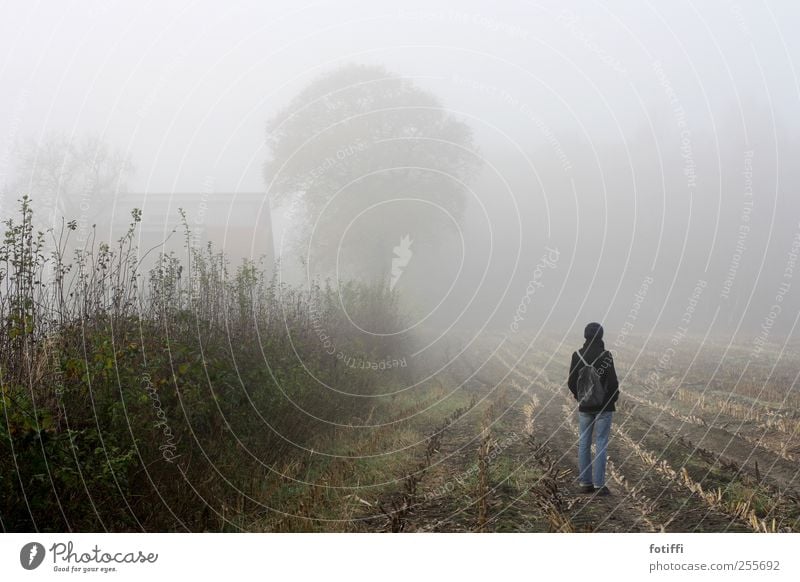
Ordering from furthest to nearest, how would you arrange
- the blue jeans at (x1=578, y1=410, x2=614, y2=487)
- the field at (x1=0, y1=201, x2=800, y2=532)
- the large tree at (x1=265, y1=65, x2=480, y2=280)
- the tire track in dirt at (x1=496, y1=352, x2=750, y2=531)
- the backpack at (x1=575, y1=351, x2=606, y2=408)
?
1. the large tree at (x1=265, y1=65, x2=480, y2=280)
2. the backpack at (x1=575, y1=351, x2=606, y2=408)
3. the blue jeans at (x1=578, y1=410, x2=614, y2=487)
4. the tire track in dirt at (x1=496, y1=352, x2=750, y2=531)
5. the field at (x1=0, y1=201, x2=800, y2=532)

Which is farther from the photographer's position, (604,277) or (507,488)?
(604,277)

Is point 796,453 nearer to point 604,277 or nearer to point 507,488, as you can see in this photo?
point 507,488

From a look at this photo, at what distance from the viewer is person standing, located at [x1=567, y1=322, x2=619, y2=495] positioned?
779cm

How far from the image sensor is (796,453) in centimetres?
969

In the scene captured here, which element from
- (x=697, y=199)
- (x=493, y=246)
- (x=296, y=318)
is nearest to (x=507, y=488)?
(x=296, y=318)

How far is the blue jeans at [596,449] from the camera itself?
25.5ft

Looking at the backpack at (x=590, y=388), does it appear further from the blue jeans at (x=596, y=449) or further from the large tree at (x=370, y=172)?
the large tree at (x=370, y=172)

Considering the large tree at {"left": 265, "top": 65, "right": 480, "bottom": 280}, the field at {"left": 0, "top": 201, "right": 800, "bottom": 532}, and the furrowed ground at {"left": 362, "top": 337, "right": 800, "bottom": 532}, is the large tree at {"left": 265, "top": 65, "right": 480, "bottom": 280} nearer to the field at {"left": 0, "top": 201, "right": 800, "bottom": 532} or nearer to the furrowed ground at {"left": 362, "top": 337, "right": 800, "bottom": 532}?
the field at {"left": 0, "top": 201, "right": 800, "bottom": 532}

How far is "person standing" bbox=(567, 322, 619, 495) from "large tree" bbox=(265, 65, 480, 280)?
9.13 meters

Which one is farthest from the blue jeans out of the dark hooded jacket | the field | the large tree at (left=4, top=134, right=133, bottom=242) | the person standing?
the large tree at (left=4, top=134, right=133, bottom=242)

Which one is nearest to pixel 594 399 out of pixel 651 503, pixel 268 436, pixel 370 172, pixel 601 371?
pixel 601 371
